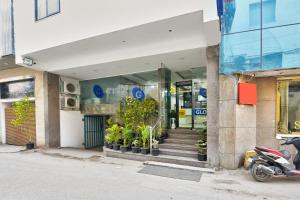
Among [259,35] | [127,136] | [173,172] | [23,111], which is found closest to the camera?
[259,35]

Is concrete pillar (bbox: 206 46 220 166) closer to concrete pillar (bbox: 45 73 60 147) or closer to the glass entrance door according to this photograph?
the glass entrance door

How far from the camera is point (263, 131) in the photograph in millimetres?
6395

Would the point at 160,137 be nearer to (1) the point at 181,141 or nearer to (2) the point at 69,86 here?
(1) the point at 181,141

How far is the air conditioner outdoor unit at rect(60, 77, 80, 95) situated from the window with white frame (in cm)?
355

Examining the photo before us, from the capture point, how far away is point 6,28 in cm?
1030

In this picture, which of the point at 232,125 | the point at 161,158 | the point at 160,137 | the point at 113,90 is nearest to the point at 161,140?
the point at 160,137

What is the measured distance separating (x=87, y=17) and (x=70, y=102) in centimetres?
595

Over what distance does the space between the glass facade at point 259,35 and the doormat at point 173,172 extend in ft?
11.1

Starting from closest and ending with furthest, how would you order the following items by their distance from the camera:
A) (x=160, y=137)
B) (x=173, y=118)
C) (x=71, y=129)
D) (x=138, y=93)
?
(x=160, y=137), (x=173, y=118), (x=138, y=93), (x=71, y=129)

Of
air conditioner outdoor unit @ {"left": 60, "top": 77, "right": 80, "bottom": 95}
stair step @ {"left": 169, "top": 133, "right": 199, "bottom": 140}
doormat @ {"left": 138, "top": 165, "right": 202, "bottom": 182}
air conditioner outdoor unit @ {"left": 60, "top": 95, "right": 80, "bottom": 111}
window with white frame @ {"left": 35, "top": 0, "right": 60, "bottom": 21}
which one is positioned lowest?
doormat @ {"left": 138, "top": 165, "right": 202, "bottom": 182}

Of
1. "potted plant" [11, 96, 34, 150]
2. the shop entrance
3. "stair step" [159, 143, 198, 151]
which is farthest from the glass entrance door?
"potted plant" [11, 96, 34, 150]

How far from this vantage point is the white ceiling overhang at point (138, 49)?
19.8 feet

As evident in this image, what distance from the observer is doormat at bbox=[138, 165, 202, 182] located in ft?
17.9

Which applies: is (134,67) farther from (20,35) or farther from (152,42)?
(20,35)
